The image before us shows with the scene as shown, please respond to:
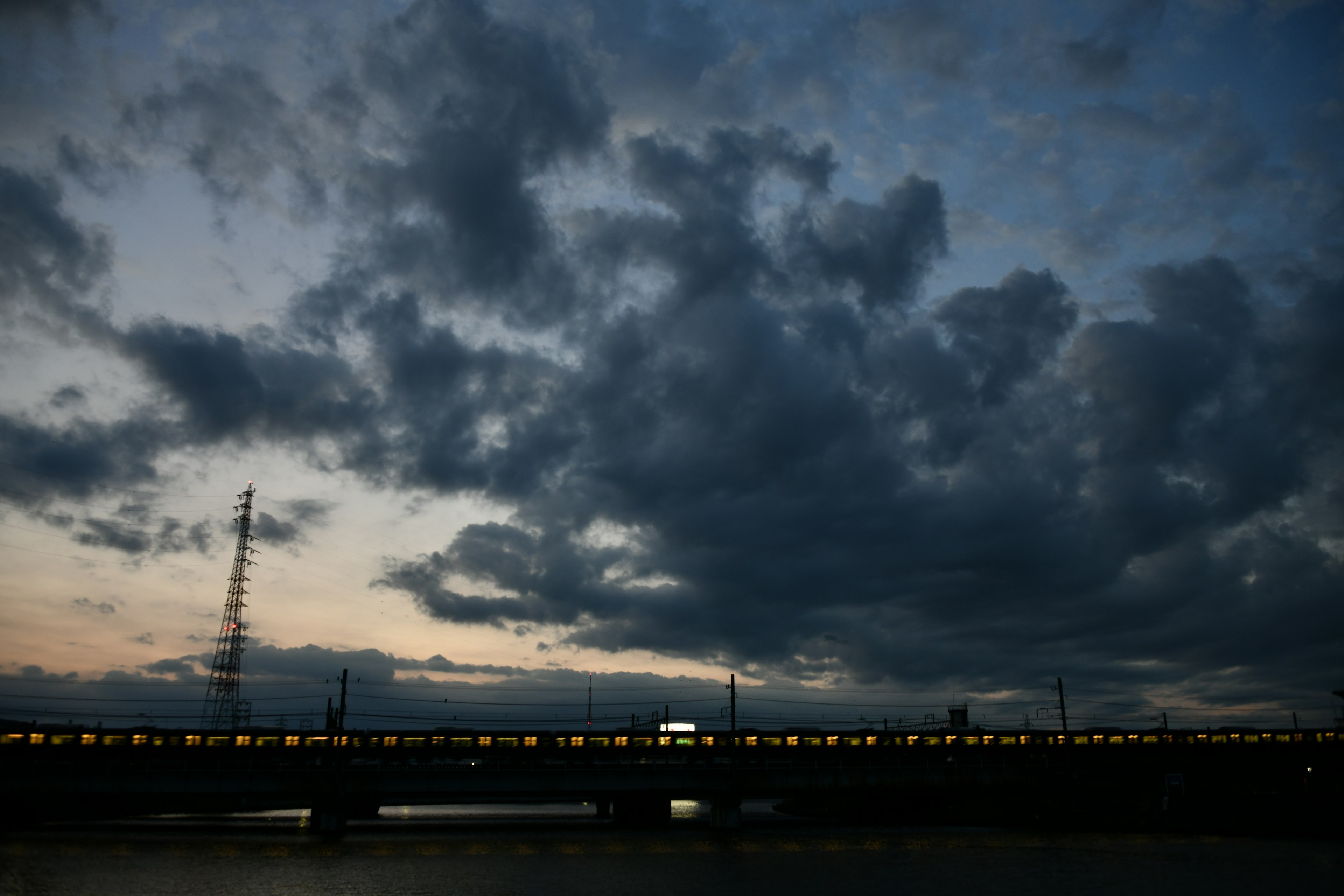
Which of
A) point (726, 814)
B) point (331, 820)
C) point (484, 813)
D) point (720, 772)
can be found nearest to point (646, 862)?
point (720, 772)

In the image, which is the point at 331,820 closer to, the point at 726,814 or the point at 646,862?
the point at 726,814

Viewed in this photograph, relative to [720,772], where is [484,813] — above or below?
below

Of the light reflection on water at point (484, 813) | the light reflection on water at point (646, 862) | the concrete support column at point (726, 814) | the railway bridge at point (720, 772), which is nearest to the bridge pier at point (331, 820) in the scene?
the railway bridge at point (720, 772)

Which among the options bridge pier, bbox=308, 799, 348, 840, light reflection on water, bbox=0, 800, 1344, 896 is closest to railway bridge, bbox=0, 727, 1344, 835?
bridge pier, bbox=308, 799, 348, 840

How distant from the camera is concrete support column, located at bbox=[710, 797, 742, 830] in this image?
91125mm

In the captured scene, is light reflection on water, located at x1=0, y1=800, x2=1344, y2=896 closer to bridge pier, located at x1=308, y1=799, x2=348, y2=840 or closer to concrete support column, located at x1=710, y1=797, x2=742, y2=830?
concrete support column, located at x1=710, y1=797, x2=742, y2=830

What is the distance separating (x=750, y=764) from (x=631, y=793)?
48.0ft

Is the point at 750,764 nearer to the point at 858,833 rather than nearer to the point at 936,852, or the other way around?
the point at 858,833

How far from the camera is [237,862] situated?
186ft

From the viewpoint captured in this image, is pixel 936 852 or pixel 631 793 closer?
pixel 936 852

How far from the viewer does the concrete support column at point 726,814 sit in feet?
299

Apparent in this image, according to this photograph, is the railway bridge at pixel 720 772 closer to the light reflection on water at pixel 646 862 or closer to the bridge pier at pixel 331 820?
the bridge pier at pixel 331 820

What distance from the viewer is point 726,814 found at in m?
91.3

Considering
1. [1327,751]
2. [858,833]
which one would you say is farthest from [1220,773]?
[858,833]
